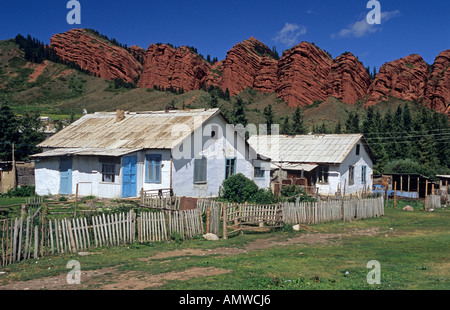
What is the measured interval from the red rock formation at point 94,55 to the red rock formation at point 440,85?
104018 millimetres

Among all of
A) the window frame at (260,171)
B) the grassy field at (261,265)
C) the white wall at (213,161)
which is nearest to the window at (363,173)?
the window frame at (260,171)

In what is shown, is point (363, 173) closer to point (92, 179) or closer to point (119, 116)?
point (119, 116)

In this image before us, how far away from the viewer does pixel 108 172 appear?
23.9 meters

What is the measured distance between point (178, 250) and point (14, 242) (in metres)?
4.69

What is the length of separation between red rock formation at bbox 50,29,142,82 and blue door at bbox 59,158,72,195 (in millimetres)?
131522

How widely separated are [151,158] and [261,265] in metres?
14.7

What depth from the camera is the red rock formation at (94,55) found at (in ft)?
501

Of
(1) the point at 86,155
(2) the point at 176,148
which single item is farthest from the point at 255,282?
(1) the point at 86,155

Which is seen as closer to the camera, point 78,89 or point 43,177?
point 43,177

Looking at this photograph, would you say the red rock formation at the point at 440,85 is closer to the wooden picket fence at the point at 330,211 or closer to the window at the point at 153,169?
the wooden picket fence at the point at 330,211

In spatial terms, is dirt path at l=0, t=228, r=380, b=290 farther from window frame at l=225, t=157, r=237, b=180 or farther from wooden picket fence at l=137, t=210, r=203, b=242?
window frame at l=225, t=157, r=237, b=180

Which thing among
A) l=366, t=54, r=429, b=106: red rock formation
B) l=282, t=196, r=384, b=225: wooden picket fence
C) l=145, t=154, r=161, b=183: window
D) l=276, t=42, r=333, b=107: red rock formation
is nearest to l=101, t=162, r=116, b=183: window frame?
l=145, t=154, r=161, b=183: window
